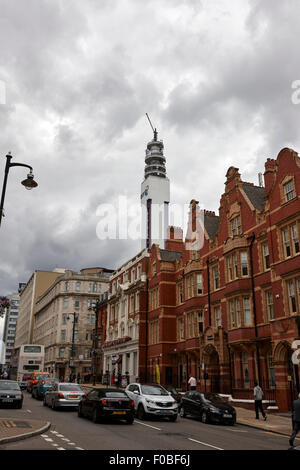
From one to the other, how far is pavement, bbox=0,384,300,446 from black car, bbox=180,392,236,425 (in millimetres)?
1104

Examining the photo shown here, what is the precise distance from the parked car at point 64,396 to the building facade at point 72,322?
53.5 meters

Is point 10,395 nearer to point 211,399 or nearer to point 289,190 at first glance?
point 211,399

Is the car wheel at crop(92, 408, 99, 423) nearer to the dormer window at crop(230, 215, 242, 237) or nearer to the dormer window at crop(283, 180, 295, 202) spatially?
the dormer window at crop(283, 180, 295, 202)

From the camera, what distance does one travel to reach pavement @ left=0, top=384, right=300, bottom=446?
1221 centimetres

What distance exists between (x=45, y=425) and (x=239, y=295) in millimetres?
17748

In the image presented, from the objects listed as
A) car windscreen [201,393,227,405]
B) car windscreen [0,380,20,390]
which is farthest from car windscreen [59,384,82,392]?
car windscreen [201,393,227,405]

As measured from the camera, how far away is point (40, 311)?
104 metres

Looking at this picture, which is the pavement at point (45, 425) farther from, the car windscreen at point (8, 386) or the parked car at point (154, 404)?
the car windscreen at point (8, 386)

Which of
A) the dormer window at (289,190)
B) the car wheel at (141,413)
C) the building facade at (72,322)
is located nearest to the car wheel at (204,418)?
the car wheel at (141,413)

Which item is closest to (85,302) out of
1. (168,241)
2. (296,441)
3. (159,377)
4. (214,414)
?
(168,241)

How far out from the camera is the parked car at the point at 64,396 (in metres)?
21.8

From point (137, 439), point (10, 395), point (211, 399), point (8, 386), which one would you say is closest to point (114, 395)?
point (137, 439)

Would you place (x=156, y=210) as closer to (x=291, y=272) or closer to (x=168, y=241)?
(x=168, y=241)

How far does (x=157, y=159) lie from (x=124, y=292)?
11443 centimetres
